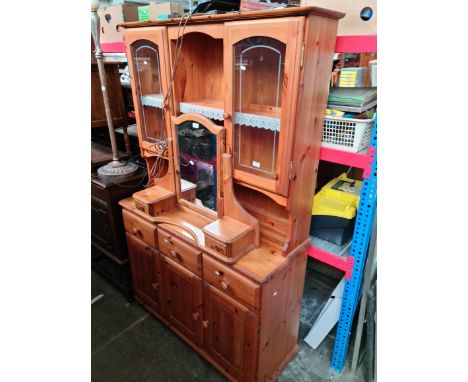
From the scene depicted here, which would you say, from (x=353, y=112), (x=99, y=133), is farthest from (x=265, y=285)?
(x=99, y=133)

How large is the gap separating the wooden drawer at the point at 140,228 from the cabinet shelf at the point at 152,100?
0.65 m

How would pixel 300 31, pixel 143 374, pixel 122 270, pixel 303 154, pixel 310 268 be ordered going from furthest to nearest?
pixel 310 268
pixel 122 270
pixel 143 374
pixel 303 154
pixel 300 31

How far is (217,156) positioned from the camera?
139 cm

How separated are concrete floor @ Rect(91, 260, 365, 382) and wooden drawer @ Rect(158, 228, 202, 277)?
1.99 feet

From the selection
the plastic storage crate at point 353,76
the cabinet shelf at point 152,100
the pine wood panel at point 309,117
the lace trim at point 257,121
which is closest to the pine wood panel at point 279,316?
the pine wood panel at point 309,117

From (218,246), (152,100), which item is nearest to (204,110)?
(152,100)

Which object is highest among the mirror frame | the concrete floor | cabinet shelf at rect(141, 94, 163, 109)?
cabinet shelf at rect(141, 94, 163, 109)

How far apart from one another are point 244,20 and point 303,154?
21.0 inches

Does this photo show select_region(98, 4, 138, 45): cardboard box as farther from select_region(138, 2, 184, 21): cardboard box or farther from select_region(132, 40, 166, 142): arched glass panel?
select_region(132, 40, 166, 142): arched glass panel

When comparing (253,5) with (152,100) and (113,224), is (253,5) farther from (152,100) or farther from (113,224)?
(113,224)

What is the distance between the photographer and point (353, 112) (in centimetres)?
121

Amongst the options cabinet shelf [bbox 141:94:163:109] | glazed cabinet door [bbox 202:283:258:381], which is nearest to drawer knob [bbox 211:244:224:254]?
glazed cabinet door [bbox 202:283:258:381]

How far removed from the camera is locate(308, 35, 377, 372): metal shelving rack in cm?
112
